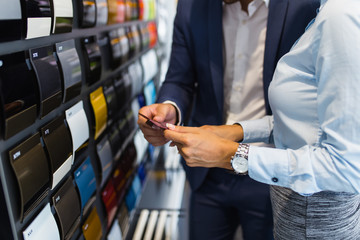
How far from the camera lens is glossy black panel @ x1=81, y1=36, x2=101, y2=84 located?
46.3 inches

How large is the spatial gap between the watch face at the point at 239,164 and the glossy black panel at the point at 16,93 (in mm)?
526

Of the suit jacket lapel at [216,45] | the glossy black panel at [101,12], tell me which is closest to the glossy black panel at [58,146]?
the glossy black panel at [101,12]

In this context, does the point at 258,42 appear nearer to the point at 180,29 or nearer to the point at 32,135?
the point at 180,29

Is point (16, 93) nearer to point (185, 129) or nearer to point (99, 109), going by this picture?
point (185, 129)

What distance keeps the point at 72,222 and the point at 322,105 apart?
806 millimetres

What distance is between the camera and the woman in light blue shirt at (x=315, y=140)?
0.74 m

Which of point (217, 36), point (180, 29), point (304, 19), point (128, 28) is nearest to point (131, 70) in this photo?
point (128, 28)

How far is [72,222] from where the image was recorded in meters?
1.06

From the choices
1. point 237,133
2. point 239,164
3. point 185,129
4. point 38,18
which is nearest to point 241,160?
point 239,164

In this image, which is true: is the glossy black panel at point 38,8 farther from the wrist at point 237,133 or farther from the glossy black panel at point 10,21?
the wrist at point 237,133

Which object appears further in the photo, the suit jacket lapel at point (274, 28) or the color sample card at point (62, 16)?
the suit jacket lapel at point (274, 28)

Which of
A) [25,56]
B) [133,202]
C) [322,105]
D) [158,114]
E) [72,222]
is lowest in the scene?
[133,202]

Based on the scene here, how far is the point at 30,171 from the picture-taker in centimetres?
82

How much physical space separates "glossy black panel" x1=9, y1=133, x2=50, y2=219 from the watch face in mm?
499
